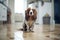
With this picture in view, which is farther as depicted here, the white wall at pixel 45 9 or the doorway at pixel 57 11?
the white wall at pixel 45 9

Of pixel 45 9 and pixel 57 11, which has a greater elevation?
pixel 45 9

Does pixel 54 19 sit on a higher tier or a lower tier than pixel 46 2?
lower

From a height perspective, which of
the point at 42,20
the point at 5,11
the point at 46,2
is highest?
the point at 46,2

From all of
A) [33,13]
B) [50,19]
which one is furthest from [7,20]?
[33,13]

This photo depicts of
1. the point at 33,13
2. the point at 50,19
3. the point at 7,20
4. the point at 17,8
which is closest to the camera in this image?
the point at 33,13

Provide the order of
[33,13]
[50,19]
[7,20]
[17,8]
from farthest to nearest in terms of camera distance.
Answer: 1. [17,8]
2. [50,19]
3. [7,20]
4. [33,13]

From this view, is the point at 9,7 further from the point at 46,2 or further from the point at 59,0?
the point at 59,0

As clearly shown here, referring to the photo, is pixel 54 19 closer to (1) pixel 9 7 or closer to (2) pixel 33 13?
(1) pixel 9 7

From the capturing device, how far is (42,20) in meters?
7.69

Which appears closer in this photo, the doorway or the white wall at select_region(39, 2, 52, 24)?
the doorway

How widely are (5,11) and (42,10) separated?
2037mm

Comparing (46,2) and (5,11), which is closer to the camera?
(5,11)

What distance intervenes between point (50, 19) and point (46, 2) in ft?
3.28

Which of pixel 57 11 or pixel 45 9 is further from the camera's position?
pixel 45 9
